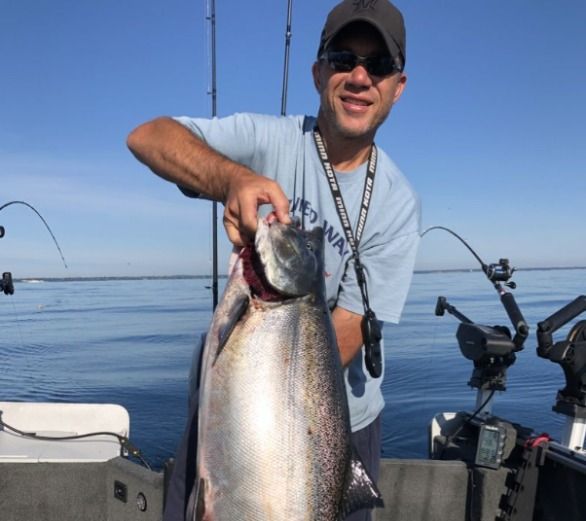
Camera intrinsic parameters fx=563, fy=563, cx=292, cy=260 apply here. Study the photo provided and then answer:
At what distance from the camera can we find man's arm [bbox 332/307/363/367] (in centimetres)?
278

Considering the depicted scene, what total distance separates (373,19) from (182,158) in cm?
106

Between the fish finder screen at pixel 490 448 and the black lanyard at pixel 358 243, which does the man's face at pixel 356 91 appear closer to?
the black lanyard at pixel 358 243

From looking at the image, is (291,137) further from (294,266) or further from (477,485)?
(477,485)

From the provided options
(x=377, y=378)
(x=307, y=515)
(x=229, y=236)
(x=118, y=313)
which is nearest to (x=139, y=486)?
(x=377, y=378)

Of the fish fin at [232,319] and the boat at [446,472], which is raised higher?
the fish fin at [232,319]

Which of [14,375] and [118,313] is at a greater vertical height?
[14,375]

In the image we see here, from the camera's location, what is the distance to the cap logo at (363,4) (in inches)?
98.2

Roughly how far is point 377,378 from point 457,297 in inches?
1115

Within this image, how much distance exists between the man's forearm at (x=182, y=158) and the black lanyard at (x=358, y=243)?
0.73 metres

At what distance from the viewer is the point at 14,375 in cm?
1355

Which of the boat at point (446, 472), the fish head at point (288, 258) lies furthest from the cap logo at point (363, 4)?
the boat at point (446, 472)

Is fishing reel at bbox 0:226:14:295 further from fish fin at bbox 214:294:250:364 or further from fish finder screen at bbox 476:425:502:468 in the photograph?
fish finder screen at bbox 476:425:502:468

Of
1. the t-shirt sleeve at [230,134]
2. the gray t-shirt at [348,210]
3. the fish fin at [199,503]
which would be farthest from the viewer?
the gray t-shirt at [348,210]

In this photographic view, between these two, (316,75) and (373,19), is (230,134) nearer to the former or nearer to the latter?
(316,75)
